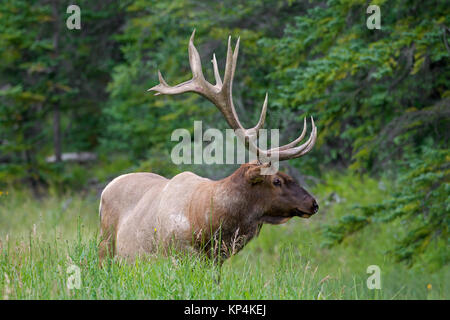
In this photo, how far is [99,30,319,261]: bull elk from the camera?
5.16m

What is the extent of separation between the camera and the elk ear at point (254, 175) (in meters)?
5.23

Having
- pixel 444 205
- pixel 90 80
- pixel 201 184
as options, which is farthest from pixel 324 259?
pixel 90 80

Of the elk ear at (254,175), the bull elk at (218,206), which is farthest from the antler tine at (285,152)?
the elk ear at (254,175)

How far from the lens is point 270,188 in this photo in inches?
209

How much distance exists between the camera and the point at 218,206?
5164 mm

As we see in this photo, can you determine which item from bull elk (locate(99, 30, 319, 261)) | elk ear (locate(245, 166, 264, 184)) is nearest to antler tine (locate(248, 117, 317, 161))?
bull elk (locate(99, 30, 319, 261))

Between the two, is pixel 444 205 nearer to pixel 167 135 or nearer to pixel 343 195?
pixel 343 195

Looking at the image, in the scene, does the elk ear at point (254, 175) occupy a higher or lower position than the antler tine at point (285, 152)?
lower

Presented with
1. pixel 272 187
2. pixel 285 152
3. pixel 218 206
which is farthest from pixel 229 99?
pixel 218 206

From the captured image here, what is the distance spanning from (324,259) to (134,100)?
23.6 ft

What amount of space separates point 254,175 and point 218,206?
40cm

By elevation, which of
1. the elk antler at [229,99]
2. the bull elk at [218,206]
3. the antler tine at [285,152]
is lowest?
the bull elk at [218,206]

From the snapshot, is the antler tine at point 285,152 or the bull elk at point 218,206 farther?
the antler tine at point 285,152

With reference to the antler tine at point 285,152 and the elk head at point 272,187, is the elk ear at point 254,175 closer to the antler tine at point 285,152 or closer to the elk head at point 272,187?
the elk head at point 272,187
